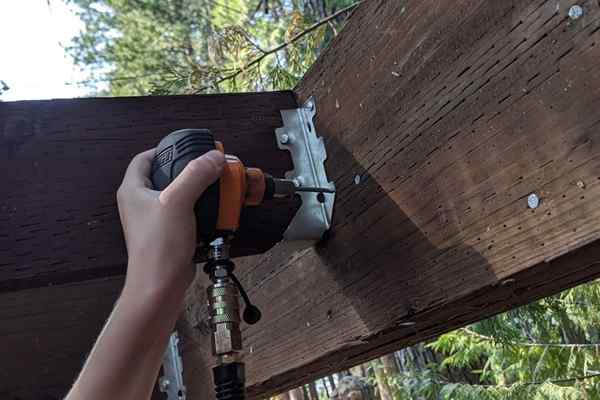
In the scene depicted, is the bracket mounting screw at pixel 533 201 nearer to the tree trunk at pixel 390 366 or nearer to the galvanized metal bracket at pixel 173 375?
the galvanized metal bracket at pixel 173 375

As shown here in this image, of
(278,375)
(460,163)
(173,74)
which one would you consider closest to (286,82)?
(173,74)

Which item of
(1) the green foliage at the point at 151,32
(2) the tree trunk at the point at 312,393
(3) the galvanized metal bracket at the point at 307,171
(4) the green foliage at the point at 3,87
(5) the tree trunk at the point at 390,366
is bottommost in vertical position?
(3) the galvanized metal bracket at the point at 307,171

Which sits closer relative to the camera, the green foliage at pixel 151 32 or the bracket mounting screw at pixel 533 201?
the bracket mounting screw at pixel 533 201

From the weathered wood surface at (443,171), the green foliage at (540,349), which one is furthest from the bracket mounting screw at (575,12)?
the green foliage at (540,349)

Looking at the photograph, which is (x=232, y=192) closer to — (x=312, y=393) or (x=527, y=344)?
(x=527, y=344)

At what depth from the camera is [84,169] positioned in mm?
950

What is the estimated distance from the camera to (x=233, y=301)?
84cm

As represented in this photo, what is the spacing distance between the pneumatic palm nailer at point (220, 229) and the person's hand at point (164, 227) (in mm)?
23

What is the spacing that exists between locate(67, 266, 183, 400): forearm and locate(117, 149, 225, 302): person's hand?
12 millimetres

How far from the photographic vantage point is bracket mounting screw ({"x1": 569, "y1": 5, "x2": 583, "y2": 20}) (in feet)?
2.03

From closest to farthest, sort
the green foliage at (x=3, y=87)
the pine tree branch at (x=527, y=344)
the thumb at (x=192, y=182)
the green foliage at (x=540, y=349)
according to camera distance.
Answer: the thumb at (x=192, y=182)
the green foliage at (x=3, y=87)
the green foliage at (x=540, y=349)
the pine tree branch at (x=527, y=344)

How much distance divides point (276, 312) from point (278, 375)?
118 mm

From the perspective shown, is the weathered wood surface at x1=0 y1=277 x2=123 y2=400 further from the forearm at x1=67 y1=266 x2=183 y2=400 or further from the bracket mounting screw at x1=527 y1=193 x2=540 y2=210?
the bracket mounting screw at x1=527 y1=193 x2=540 y2=210

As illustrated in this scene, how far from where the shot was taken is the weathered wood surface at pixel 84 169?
896mm
